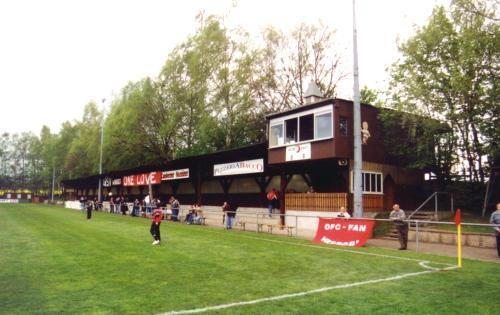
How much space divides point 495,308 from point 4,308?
7696 mm

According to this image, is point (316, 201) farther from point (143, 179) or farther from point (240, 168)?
point (143, 179)

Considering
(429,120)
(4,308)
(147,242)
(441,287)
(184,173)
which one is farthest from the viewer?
(184,173)

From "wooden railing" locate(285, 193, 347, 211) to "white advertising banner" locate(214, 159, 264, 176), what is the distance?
8.43 feet

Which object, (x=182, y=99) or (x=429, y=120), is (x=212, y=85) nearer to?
(x=182, y=99)

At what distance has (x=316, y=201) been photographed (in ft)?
75.5

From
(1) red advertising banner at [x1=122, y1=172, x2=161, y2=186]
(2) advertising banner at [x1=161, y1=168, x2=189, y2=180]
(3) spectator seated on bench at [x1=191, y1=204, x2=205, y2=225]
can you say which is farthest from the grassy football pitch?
(1) red advertising banner at [x1=122, y1=172, x2=161, y2=186]

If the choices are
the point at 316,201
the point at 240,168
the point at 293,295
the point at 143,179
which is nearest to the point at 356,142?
the point at 316,201

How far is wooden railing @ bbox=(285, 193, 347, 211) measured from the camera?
21.8m

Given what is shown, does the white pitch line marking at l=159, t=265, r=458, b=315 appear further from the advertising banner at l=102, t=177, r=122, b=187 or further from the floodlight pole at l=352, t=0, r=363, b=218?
the advertising banner at l=102, t=177, r=122, b=187

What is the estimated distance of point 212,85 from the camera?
124ft

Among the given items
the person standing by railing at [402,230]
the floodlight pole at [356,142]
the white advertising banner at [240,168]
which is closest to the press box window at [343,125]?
the floodlight pole at [356,142]

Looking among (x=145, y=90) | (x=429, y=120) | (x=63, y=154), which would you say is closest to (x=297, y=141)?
(x=429, y=120)

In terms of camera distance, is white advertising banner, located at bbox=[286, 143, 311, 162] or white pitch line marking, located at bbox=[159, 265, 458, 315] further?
white advertising banner, located at bbox=[286, 143, 311, 162]

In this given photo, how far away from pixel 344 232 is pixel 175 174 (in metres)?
21.5
